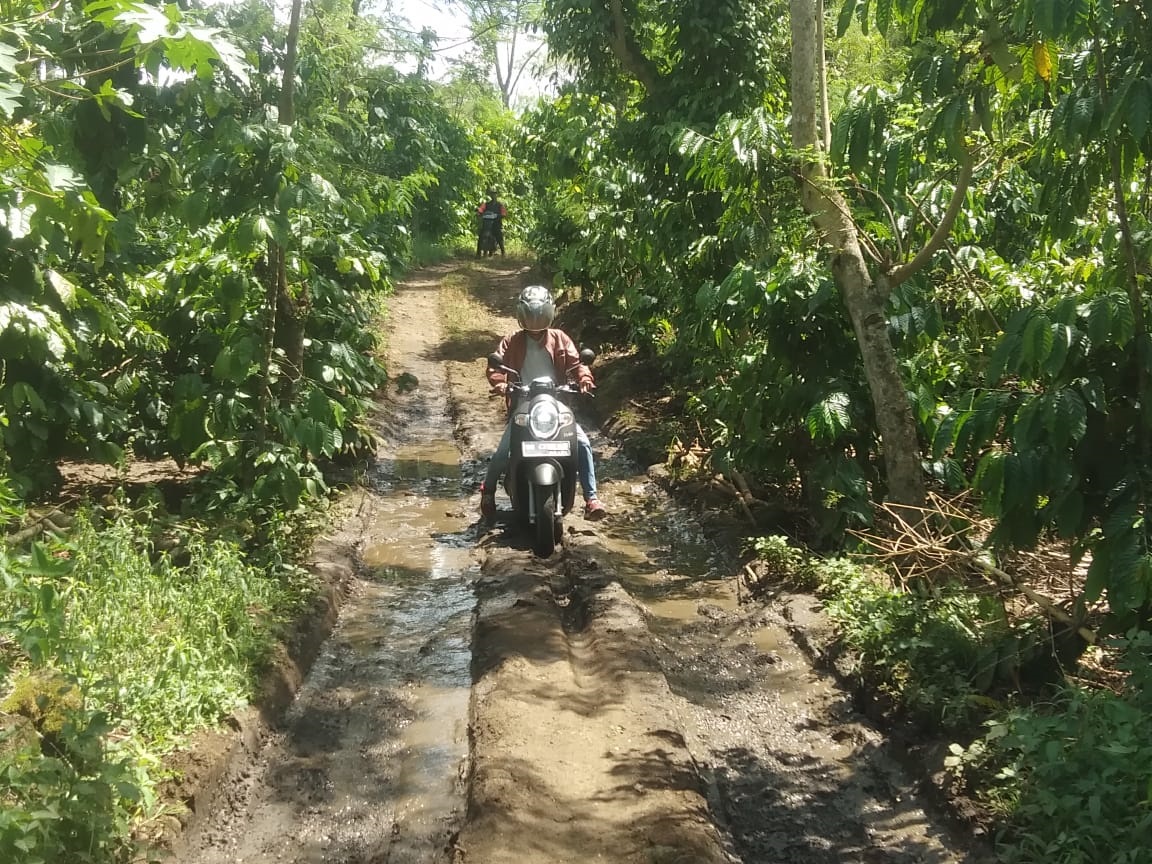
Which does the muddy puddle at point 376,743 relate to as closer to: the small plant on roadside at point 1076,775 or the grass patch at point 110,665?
→ the grass patch at point 110,665

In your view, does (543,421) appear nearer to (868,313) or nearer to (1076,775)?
(868,313)

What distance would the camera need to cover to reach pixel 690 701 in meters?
4.84

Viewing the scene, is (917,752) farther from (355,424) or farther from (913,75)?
(355,424)

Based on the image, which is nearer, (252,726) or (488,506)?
(252,726)

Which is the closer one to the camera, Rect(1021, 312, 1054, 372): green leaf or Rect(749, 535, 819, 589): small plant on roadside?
Rect(1021, 312, 1054, 372): green leaf

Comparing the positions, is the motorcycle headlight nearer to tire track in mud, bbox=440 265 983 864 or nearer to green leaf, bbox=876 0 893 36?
tire track in mud, bbox=440 265 983 864

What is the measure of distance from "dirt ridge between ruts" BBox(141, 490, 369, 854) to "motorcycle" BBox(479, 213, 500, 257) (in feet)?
63.7

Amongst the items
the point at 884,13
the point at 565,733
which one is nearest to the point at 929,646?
the point at 565,733

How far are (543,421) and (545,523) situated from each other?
69 cm

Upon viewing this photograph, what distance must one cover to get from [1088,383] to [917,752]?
5.28 feet

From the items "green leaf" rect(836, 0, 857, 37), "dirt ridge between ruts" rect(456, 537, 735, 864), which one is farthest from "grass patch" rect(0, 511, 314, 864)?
"green leaf" rect(836, 0, 857, 37)

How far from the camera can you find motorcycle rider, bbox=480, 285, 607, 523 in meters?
7.25

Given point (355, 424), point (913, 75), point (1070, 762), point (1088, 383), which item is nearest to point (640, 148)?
point (355, 424)

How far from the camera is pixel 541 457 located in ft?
21.6
